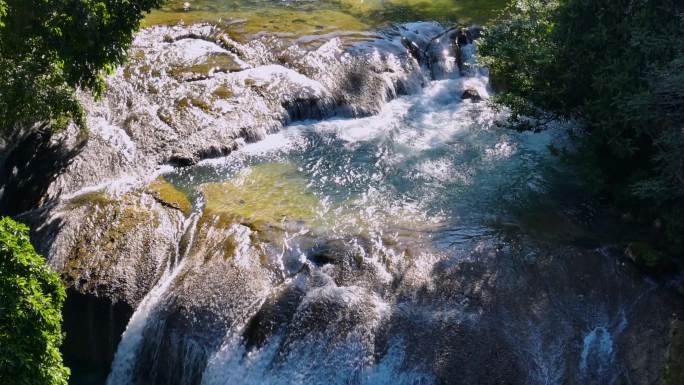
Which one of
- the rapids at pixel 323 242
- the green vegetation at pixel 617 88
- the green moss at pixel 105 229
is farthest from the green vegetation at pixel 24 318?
the green vegetation at pixel 617 88

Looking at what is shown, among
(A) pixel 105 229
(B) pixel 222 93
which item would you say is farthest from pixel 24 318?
(B) pixel 222 93

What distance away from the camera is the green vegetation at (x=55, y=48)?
1277cm

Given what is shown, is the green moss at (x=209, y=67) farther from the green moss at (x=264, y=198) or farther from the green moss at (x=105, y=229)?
the green moss at (x=105, y=229)

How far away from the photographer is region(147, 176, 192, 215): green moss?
14323 millimetres

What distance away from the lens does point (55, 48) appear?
13203 millimetres

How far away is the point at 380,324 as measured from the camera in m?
11.2

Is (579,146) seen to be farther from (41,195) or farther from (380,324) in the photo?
(41,195)

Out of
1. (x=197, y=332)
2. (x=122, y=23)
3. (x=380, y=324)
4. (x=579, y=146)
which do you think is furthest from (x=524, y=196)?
(x=122, y=23)

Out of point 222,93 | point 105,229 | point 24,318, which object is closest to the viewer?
point 24,318

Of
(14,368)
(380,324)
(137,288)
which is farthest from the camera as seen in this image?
(137,288)

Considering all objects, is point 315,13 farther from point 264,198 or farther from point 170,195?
point 170,195

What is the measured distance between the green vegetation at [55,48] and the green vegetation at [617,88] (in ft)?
28.3

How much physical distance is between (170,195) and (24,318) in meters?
6.32

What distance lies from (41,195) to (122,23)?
14.2 feet
